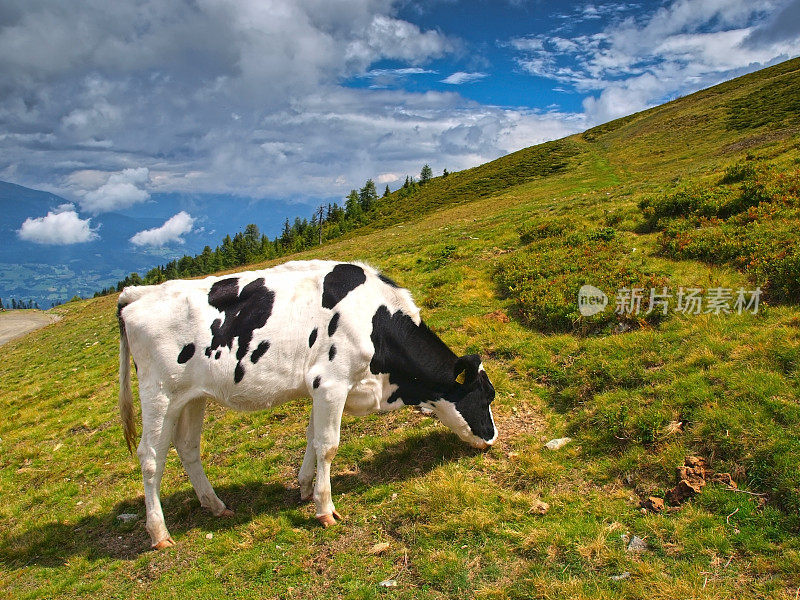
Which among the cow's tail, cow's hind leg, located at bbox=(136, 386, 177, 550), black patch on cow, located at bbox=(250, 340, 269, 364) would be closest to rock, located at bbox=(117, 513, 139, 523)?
cow's hind leg, located at bbox=(136, 386, 177, 550)

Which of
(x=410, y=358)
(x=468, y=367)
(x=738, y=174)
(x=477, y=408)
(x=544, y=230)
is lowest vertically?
(x=477, y=408)

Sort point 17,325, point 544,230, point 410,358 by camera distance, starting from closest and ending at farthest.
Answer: point 410,358 → point 544,230 → point 17,325

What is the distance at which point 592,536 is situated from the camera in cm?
523

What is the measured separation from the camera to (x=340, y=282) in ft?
22.3

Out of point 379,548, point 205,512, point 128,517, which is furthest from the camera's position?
point 128,517

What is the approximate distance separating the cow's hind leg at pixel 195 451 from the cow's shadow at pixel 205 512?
8.2 inches

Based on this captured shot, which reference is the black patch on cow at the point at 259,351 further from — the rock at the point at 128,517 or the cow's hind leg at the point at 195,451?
the rock at the point at 128,517

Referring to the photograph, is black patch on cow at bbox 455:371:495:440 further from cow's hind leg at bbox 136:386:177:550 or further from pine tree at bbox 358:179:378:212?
pine tree at bbox 358:179:378:212

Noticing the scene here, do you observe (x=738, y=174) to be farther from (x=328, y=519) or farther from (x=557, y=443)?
(x=328, y=519)

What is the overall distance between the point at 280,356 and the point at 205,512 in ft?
10.2

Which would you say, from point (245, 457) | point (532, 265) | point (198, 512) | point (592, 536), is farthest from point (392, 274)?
point (592, 536)

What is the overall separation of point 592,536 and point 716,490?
5.33ft

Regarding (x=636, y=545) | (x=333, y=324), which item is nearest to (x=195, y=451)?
(x=333, y=324)

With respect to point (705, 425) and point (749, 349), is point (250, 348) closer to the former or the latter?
point (705, 425)
